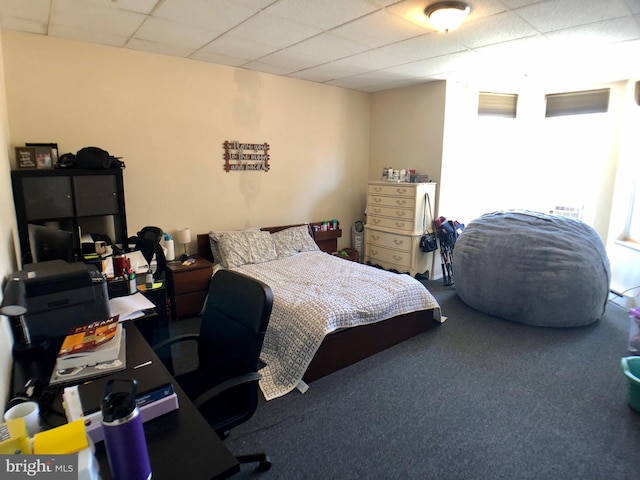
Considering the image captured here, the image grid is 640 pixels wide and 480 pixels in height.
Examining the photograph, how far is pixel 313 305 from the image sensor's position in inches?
106

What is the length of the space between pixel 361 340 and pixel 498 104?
4.00 metres

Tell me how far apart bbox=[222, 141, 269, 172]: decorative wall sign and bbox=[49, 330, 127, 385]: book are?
3070 millimetres

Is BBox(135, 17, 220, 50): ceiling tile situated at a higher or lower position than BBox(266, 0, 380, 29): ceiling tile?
higher

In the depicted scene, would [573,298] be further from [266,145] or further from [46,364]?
[46,364]

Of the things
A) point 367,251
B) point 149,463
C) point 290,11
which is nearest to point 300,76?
point 290,11

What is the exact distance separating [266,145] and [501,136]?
3290 mm

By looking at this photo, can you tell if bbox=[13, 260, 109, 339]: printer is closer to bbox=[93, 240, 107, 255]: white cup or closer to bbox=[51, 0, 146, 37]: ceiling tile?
bbox=[93, 240, 107, 255]: white cup

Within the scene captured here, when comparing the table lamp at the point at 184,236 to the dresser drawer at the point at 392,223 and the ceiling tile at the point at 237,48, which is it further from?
the dresser drawer at the point at 392,223

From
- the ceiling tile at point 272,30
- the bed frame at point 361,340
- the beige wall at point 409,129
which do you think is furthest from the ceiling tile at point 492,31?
the bed frame at point 361,340

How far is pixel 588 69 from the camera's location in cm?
384

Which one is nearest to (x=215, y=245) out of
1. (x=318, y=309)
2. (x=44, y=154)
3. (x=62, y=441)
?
(x=44, y=154)

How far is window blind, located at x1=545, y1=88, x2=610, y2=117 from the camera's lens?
4434 millimetres

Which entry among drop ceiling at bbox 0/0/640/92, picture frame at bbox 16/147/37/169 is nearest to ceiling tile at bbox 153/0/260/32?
drop ceiling at bbox 0/0/640/92

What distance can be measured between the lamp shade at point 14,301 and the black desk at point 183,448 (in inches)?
12.7
